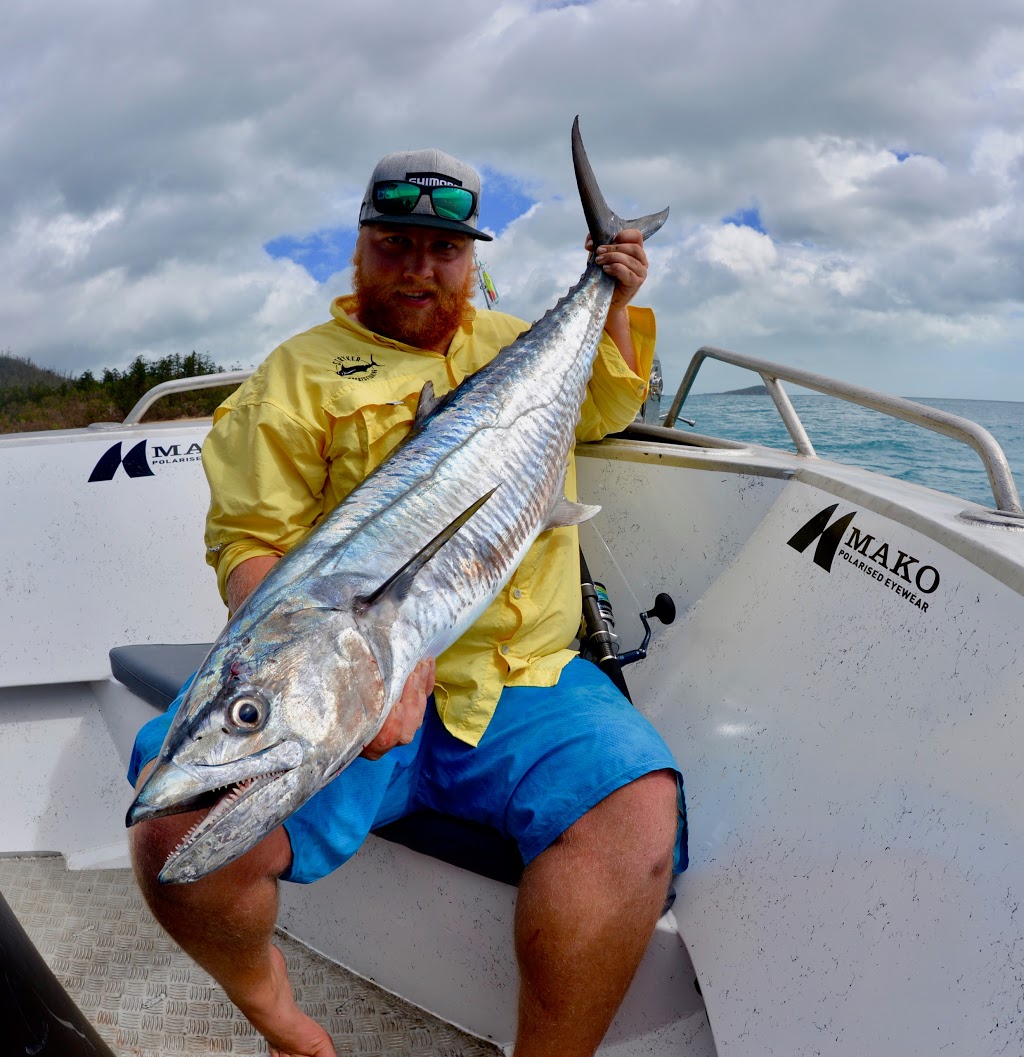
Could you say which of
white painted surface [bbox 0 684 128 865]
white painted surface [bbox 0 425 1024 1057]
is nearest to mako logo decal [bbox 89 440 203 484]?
white painted surface [bbox 0 425 1024 1057]

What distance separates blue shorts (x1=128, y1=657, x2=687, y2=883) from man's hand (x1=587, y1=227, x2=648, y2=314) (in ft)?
3.41

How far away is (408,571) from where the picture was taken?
1.32 metres

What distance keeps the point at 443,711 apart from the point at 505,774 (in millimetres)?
195

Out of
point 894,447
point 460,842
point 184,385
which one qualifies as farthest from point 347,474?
point 894,447

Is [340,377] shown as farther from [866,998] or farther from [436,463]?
[866,998]

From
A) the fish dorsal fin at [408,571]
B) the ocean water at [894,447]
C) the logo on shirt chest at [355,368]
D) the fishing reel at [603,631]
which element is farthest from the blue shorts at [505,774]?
the ocean water at [894,447]

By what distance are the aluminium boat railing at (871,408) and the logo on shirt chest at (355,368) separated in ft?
3.86

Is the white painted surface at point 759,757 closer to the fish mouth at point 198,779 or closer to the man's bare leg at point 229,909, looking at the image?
the man's bare leg at point 229,909

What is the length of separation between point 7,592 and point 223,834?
232 centimetres

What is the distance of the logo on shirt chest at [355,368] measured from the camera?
6.46 feet

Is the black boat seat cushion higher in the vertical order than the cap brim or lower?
lower

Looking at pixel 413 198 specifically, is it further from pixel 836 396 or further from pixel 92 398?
pixel 92 398

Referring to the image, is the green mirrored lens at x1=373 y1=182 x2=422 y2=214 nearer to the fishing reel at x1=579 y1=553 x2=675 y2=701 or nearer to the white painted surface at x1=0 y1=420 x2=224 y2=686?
the fishing reel at x1=579 y1=553 x2=675 y2=701

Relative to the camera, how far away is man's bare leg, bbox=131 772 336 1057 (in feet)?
4.90
